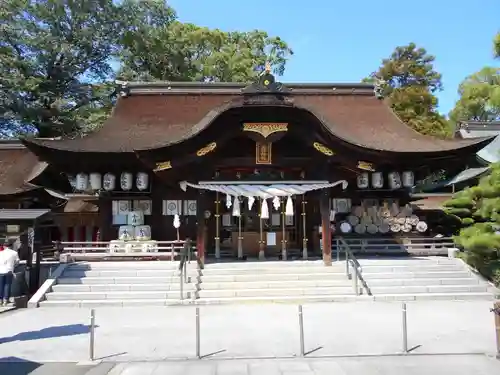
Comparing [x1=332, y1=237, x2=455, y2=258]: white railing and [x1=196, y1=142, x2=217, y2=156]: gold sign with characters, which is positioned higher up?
[x1=196, y1=142, x2=217, y2=156]: gold sign with characters

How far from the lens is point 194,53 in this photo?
1476 inches

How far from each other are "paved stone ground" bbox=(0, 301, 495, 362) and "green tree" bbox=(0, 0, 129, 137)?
65.7 ft

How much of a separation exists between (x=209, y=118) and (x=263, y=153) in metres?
2.19

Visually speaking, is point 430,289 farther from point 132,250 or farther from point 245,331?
point 132,250

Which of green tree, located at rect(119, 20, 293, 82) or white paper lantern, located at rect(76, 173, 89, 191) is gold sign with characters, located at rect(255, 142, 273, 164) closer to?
white paper lantern, located at rect(76, 173, 89, 191)

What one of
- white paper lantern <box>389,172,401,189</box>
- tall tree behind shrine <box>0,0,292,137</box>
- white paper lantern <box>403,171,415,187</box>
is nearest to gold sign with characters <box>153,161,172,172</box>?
white paper lantern <box>389,172,401,189</box>

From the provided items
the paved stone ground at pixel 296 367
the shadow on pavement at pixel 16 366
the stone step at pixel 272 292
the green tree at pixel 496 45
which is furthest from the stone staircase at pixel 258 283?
the green tree at pixel 496 45

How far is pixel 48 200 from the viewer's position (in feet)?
71.4

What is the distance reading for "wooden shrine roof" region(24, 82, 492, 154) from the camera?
51.2 ft

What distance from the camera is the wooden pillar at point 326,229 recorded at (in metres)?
14.0

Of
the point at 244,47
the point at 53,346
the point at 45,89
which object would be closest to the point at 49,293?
the point at 53,346

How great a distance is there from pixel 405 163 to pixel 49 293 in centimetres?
1199

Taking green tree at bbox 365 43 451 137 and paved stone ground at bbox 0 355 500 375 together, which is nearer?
paved stone ground at bbox 0 355 500 375

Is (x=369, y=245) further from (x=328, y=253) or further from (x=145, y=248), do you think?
(x=145, y=248)
